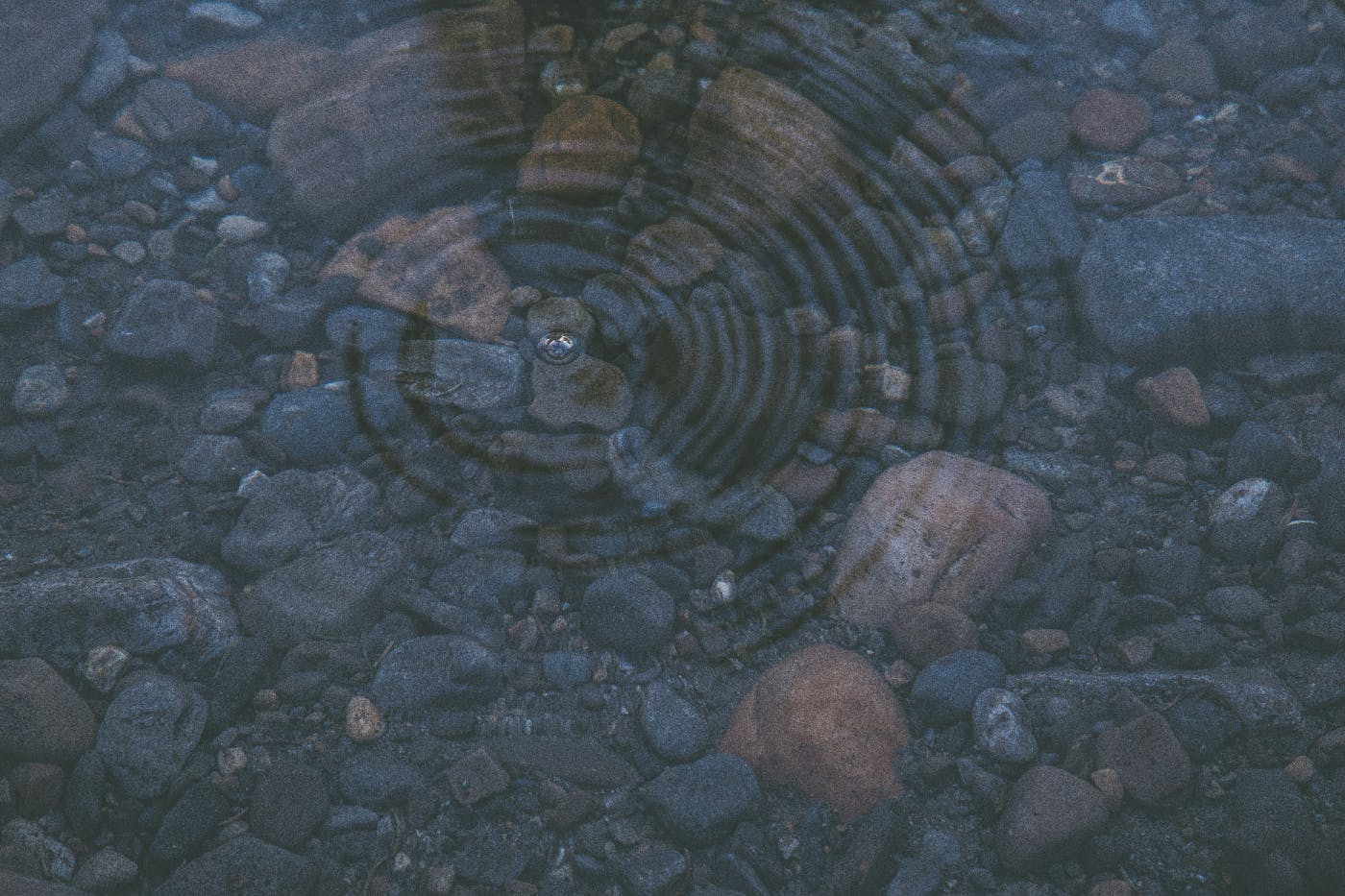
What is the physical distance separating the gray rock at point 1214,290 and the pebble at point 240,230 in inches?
98.5

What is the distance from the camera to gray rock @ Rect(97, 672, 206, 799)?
76.4 inches

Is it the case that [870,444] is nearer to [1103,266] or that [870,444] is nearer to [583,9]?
[1103,266]

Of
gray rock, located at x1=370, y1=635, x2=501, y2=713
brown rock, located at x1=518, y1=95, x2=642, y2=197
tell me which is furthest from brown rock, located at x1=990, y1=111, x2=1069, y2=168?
gray rock, located at x1=370, y1=635, x2=501, y2=713

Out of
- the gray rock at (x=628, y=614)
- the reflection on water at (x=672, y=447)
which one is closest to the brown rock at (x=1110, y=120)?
the reflection on water at (x=672, y=447)

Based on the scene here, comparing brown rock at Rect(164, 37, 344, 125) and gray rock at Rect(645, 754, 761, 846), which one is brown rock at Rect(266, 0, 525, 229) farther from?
gray rock at Rect(645, 754, 761, 846)

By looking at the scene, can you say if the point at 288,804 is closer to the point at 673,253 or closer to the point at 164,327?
Answer: the point at 164,327

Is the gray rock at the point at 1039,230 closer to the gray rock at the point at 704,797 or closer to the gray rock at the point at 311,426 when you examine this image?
the gray rock at the point at 704,797

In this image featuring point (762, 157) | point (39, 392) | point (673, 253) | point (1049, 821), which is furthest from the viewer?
point (762, 157)

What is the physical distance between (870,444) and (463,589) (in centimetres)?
113

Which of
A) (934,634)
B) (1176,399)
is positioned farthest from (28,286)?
(1176,399)

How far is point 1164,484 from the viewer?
2.42 metres

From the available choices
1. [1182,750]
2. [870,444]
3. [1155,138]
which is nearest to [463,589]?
[870,444]

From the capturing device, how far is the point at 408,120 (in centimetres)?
299

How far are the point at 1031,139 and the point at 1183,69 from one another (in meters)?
0.68
